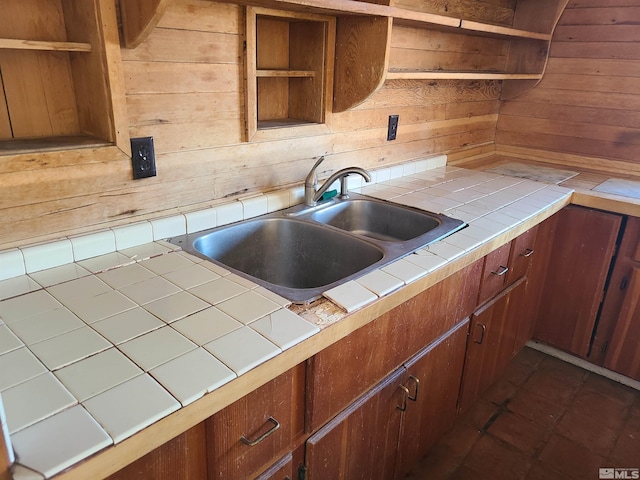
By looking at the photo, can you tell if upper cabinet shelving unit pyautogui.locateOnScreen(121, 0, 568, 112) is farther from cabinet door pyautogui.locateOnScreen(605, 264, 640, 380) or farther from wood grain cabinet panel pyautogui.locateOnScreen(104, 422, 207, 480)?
cabinet door pyautogui.locateOnScreen(605, 264, 640, 380)

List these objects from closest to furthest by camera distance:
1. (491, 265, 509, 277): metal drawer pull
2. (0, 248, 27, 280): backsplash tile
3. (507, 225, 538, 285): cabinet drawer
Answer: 1. (0, 248, 27, 280): backsplash tile
2. (491, 265, 509, 277): metal drawer pull
3. (507, 225, 538, 285): cabinet drawer

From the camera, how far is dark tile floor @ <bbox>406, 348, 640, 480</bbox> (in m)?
1.80

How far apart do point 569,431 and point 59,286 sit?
200 centimetres

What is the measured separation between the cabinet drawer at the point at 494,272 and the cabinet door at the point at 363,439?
1.68 feet

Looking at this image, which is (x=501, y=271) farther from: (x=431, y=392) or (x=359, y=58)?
(x=359, y=58)

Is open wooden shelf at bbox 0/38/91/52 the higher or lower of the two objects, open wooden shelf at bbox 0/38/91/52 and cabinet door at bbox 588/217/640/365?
the higher

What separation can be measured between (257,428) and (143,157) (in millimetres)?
Answer: 785

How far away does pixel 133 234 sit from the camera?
1317mm

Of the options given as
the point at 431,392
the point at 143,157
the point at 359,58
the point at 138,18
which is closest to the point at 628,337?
the point at 431,392

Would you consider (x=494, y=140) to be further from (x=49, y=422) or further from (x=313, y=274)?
(x=49, y=422)

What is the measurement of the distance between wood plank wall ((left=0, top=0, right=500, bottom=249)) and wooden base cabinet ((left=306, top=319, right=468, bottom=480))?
2.51 feet

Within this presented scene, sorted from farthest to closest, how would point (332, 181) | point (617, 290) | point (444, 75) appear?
point (617, 290) < point (444, 75) < point (332, 181)

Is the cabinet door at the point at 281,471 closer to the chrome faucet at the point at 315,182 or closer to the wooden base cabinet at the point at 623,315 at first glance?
the chrome faucet at the point at 315,182

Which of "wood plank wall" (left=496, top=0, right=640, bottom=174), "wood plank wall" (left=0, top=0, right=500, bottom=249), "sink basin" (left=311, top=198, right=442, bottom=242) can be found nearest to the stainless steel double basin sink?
"sink basin" (left=311, top=198, right=442, bottom=242)
